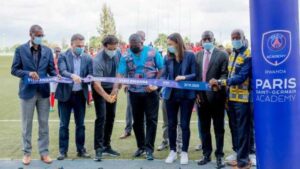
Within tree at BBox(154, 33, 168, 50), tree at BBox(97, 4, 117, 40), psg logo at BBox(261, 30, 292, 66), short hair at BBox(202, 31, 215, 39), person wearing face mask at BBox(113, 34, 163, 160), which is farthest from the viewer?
tree at BBox(97, 4, 117, 40)

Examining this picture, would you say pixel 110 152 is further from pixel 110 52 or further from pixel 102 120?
pixel 110 52

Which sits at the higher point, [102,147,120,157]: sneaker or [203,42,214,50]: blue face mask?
[203,42,214,50]: blue face mask

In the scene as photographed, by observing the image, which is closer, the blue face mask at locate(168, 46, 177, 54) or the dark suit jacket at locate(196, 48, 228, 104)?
the dark suit jacket at locate(196, 48, 228, 104)

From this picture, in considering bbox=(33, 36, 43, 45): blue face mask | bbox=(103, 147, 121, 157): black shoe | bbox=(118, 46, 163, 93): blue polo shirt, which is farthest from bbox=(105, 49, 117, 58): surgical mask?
bbox=(103, 147, 121, 157): black shoe

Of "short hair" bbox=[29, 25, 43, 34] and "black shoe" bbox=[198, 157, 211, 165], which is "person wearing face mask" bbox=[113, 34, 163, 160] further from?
"short hair" bbox=[29, 25, 43, 34]

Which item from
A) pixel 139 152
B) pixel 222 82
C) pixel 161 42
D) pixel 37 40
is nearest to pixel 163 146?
pixel 139 152

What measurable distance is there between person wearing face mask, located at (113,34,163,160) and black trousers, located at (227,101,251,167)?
1418 millimetres

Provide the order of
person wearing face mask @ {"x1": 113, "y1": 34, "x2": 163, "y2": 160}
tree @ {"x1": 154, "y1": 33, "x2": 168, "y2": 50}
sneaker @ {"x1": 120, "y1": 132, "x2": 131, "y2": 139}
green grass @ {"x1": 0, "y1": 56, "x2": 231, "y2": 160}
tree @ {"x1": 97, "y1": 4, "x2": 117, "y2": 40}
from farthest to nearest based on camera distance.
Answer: tree @ {"x1": 97, "y1": 4, "x2": 117, "y2": 40} → tree @ {"x1": 154, "y1": 33, "x2": 168, "y2": 50} → sneaker @ {"x1": 120, "y1": 132, "x2": 131, "y2": 139} → green grass @ {"x1": 0, "y1": 56, "x2": 231, "y2": 160} → person wearing face mask @ {"x1": 113, "y1": 34, "x2": 163, "y2": 160}

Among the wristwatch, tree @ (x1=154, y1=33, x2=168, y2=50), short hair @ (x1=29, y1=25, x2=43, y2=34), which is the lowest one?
the wristwatch

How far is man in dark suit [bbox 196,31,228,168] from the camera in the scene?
6.50 metres

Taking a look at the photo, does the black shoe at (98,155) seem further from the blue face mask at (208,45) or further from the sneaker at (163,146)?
the blue face mask at (208,45)

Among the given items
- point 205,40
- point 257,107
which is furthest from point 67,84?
point 257,107

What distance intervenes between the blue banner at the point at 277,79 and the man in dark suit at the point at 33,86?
360 cm

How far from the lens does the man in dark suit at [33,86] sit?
263 inches
